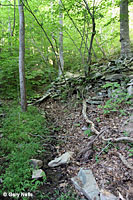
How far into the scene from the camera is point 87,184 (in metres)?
2.30

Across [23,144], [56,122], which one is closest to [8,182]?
[23,144]

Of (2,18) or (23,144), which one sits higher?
(2,18)

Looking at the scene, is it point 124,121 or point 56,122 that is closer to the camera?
point 124,121

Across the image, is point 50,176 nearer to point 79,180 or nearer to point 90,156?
point 79,180

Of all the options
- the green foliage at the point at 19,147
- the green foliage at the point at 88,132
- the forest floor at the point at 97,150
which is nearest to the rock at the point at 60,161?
the forest floor at the point at 97,150

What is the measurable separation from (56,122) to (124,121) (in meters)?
2.75

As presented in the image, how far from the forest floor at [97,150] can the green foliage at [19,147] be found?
476mm

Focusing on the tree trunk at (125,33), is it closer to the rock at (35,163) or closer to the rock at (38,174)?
the rock at (35,163)

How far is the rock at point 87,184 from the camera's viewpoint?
210 centimetres

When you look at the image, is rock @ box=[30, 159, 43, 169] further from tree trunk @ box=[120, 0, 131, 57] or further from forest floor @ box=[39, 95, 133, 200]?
tree trunk @ box=[120, 0, 131, 57]

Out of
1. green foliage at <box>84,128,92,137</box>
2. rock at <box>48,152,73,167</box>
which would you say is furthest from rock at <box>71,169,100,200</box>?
green foliage at <box>84,128,92,137</box>

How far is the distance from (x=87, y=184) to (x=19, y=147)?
2.12m

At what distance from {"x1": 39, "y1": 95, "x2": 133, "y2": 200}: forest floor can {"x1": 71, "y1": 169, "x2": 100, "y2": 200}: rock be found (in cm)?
10

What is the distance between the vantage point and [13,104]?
729 centimetres
